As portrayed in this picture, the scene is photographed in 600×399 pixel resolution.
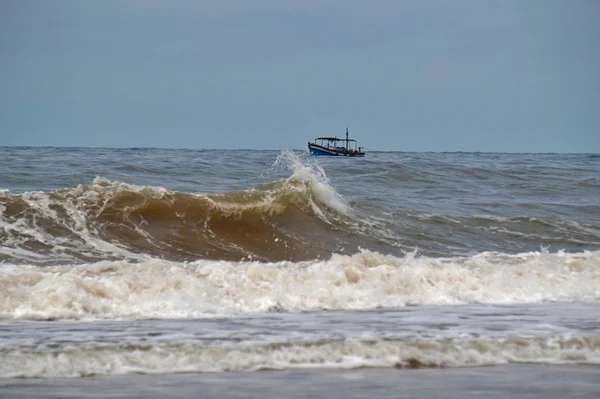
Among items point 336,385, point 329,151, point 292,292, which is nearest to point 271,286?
point 292,292

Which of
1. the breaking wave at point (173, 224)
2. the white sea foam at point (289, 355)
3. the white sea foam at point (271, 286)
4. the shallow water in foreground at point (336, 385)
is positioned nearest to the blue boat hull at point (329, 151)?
the breaking wave at point (173, 224)

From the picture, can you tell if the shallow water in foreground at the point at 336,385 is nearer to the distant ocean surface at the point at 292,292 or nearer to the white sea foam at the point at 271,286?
the distant ocean surface at the point at 292,292

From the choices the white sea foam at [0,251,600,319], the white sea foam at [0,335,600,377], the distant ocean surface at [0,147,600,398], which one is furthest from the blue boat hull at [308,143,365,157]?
the white sea foam at [0,335,600,377]

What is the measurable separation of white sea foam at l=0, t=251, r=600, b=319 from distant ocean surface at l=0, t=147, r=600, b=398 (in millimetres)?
31

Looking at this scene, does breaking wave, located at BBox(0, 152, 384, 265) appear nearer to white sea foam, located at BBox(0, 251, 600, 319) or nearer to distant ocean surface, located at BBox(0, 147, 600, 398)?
distant ocean surface, located at BBox(0, 147, 600, 398)

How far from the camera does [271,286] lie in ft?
33.4

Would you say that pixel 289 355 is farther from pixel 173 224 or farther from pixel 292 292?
pixel 173 224

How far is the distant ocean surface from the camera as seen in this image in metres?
6.33

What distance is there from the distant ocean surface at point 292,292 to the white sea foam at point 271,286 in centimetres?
3

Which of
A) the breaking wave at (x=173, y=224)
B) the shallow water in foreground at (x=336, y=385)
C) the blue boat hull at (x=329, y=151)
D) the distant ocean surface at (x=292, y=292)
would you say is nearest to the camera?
the shallow water in foreground at (x=336, y=385)

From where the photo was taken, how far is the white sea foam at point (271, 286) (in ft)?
29.6

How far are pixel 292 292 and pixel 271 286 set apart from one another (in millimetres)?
350

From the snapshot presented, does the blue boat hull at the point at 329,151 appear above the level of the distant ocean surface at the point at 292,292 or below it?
above

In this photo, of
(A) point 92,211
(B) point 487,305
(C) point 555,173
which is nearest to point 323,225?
(A) point 92,211
